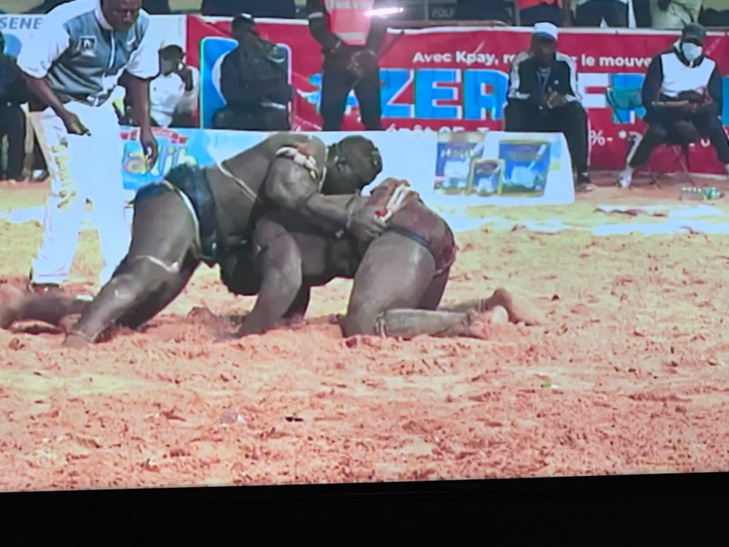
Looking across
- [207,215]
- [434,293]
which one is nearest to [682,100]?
[434,293]

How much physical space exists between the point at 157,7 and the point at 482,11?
0.81 m

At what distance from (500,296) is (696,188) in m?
0.60

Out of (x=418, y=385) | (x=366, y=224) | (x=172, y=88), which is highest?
(x=172, y=88)

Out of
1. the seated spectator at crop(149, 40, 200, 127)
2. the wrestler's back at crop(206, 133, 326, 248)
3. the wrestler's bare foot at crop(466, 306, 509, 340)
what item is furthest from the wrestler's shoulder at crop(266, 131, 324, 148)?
the wrestler's bare foot at crop(466, 306, 509, 340)

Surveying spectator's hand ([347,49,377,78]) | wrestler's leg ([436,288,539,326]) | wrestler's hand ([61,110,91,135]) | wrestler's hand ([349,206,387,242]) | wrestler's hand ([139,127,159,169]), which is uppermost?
spectator's hand ([347,49,377,78])

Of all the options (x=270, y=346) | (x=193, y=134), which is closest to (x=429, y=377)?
(x=270, y=346)

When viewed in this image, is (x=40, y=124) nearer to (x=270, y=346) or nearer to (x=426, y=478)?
(x=270, y=346)

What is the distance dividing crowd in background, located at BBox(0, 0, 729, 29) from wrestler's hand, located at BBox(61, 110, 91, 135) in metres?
0.32

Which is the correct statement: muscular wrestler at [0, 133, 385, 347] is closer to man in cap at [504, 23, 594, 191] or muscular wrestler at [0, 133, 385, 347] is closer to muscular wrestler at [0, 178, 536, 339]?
muscular wrestler at [0, 178, 536, 339]

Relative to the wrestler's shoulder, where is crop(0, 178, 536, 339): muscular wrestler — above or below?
below

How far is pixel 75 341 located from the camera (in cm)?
219

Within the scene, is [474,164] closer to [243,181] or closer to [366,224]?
[366,224]

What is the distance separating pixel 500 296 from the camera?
2.28 m

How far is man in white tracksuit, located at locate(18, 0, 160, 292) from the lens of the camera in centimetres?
218
